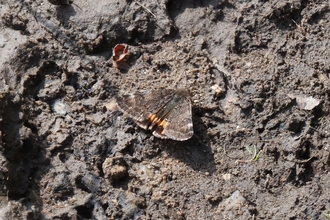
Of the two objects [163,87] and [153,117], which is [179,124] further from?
[163,87]

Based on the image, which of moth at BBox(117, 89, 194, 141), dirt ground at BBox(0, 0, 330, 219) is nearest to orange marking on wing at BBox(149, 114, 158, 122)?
moth at BBox(117, 89, 194, 141)

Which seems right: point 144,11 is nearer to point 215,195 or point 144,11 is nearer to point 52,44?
point 52,44

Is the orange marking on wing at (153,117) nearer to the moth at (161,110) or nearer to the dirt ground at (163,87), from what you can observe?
the moth at (161,110)

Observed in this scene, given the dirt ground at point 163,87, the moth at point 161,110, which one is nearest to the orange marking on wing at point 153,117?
the moth at point 161,110

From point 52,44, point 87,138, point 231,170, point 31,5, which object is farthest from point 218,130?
point 31,5

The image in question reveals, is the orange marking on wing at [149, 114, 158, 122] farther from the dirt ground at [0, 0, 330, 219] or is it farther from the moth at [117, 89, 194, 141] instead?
the dirt ground at [0, 0, 330, 219]

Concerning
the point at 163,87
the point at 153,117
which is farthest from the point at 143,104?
the point at 163,87
